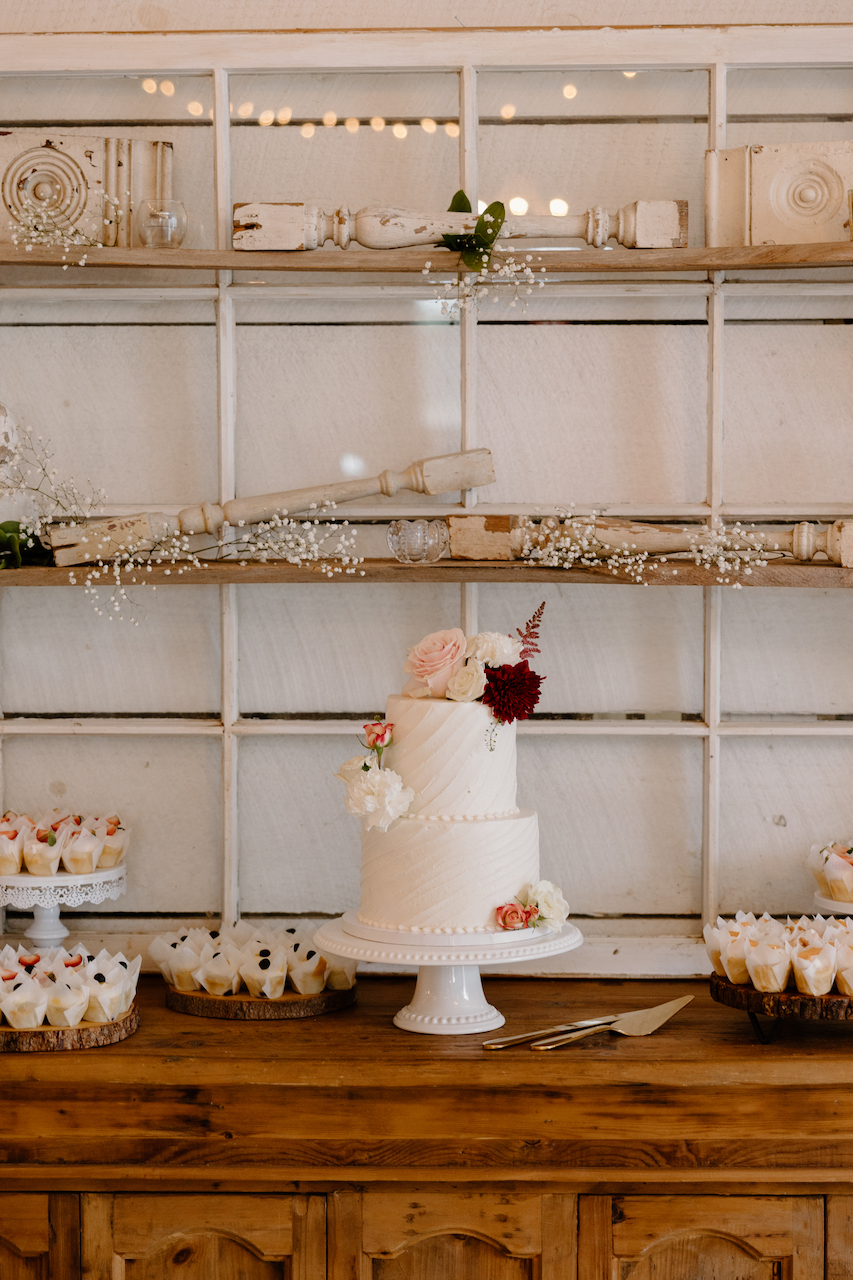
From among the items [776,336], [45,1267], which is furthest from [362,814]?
[776,336]

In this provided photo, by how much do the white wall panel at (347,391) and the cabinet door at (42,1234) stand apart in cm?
139

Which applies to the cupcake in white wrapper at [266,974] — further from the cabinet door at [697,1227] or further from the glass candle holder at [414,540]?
the glass candle holder at [414,540]

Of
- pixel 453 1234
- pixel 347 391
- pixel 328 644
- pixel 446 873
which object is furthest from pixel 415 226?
pixel 453 1234

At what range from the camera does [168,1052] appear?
1805 mm

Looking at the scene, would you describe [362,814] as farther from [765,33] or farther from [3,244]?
[765,33]

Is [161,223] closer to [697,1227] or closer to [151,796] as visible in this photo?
[151,796]

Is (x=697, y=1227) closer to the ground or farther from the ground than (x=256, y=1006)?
closer to the ground

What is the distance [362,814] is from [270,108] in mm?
1487

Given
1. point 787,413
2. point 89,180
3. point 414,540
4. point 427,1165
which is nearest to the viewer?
point 427,1165

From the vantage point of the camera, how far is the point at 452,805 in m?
1.85

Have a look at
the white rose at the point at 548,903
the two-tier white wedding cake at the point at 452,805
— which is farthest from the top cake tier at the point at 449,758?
the white rose at the point at 548,903

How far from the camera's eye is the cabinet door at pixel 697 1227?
1.77m

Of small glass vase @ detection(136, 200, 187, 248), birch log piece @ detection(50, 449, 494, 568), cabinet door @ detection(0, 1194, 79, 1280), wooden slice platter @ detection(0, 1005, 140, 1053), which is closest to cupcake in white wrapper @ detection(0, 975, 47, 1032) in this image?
wooden slice platter @ detection(0, 1005, 140, 1053)

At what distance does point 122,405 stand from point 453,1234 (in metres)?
1.69
